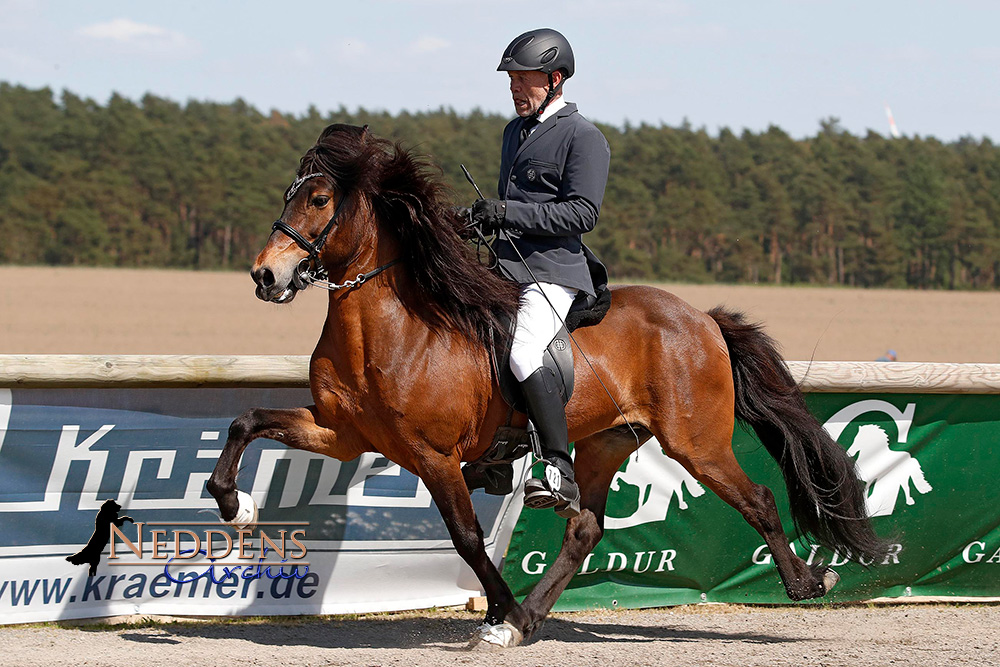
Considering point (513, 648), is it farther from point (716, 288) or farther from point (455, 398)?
point (716, 288)

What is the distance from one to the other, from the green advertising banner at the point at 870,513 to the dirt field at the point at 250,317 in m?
8.16

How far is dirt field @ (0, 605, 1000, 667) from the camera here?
4441mm

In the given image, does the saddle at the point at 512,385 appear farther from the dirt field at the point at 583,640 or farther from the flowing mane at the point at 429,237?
the dirt field at the point at 583,640

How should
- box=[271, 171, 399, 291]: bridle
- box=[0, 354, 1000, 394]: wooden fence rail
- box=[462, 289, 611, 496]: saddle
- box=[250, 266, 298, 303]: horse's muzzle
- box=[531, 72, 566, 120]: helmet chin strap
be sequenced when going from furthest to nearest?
box=[0, 354, 1000, 394]: wooden fence rail, box=[531, 72, 566, 120]: helmet chin strap, box=[462, 289, 611, 496]: saddle, box=[271, 171, 399, 291]: bridle, box=[250, 266, 298, 303]: horse's muzzle

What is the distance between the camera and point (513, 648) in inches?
187

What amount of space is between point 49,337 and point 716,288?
28390 mm

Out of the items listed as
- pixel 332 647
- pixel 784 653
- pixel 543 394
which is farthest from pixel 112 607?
pixel 784 653

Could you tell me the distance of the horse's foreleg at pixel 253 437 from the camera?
14.4 feet

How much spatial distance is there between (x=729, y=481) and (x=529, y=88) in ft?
6.74

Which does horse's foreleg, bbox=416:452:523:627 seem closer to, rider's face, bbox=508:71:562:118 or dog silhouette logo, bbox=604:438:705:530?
dog silhouette logo, bbox=604:438:705:530

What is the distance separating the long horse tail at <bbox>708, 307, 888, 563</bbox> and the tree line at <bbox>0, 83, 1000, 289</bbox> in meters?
39.2

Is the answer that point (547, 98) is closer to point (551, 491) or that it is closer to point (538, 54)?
point (538, 54)

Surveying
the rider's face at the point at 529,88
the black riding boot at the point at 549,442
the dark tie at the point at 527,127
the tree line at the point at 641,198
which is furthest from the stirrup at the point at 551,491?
the tree line at the point at 641,198

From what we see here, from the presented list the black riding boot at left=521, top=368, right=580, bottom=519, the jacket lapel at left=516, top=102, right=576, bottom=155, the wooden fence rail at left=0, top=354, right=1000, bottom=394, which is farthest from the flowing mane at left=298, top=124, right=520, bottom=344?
the wooden fence rail at left=0, top=354, right=1000, bottom=394
